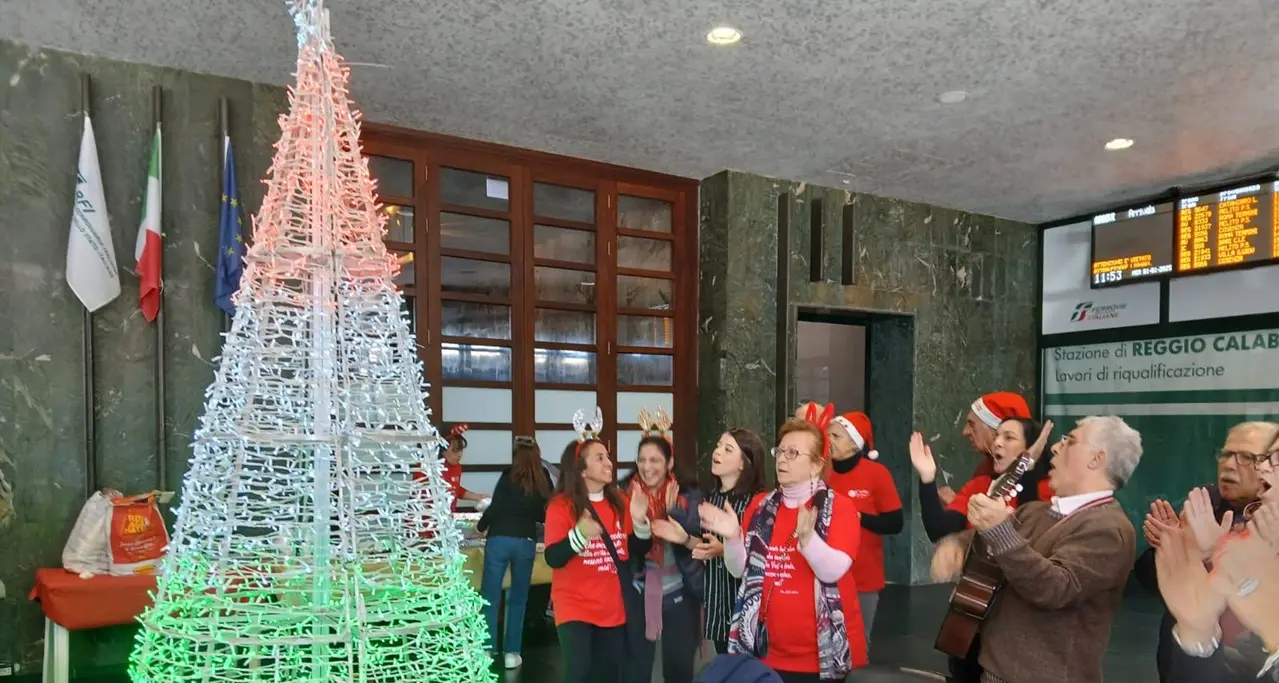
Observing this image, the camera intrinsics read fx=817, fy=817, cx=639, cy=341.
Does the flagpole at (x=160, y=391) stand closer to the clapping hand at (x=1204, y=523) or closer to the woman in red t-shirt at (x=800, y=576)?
the woman in red t-shirt at (x=800, y=576)

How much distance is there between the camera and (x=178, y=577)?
1935mm

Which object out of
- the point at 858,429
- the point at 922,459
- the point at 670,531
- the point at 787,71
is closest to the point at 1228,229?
the point at 787,71

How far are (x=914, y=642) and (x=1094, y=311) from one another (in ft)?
12.2

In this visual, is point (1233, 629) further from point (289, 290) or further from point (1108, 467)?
point (289, 290)

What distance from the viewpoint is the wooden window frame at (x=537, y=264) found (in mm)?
5191

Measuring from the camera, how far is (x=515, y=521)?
4.23m

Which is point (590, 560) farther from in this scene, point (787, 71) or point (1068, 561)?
point (787, 71)

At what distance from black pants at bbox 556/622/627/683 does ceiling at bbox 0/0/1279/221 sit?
263cm

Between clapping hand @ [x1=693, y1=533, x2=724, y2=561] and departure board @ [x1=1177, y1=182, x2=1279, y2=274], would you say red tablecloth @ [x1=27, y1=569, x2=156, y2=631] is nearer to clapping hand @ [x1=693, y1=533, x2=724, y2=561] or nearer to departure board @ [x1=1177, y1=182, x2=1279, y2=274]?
clapping hand @ [x1=693, y1=533, x2=724, y2=561]

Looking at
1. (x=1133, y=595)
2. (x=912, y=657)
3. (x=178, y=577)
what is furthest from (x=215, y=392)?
(x=1133, y=595)

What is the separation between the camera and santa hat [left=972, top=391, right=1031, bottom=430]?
341 cm

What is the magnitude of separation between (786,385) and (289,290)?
4556 mm

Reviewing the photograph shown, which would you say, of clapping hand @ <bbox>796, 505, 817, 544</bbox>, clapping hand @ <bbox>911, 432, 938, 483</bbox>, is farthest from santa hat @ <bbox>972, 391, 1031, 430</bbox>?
clapping hand @ <bbox>796, 505, 817, 544</bbox>

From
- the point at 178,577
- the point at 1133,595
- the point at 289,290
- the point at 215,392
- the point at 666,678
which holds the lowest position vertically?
the point at 1133,595
